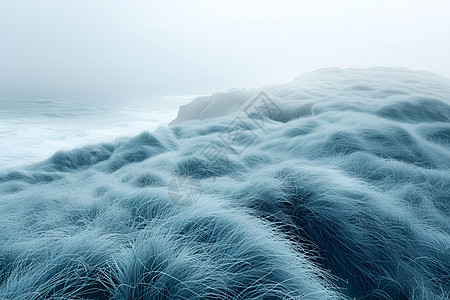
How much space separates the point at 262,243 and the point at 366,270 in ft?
2.42

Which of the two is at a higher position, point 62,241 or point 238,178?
point 62,241

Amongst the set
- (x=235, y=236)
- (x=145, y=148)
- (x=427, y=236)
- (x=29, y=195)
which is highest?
(x=235, y=236)

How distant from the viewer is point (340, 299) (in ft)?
4.40

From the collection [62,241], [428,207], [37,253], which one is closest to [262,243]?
[62,241]

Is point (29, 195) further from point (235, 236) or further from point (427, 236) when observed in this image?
point (427, 236)

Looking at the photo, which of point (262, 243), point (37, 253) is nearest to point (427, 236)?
point (262, 243)

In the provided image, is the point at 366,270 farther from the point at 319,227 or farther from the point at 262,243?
the point at 262,243

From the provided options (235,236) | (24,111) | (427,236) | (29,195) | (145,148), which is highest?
(235,236)

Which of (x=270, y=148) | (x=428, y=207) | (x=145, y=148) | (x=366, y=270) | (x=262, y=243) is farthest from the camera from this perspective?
(x=145, y=148)

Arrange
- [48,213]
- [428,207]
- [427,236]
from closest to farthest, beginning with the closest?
[427,236]
[428,207]
[48,213]

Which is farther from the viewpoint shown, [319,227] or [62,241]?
[319,227]

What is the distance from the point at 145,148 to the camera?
17.8 feet

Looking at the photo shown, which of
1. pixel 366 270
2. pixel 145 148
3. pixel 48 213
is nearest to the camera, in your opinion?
pixel 366 270

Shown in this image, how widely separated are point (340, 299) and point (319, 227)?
0.52 metres
